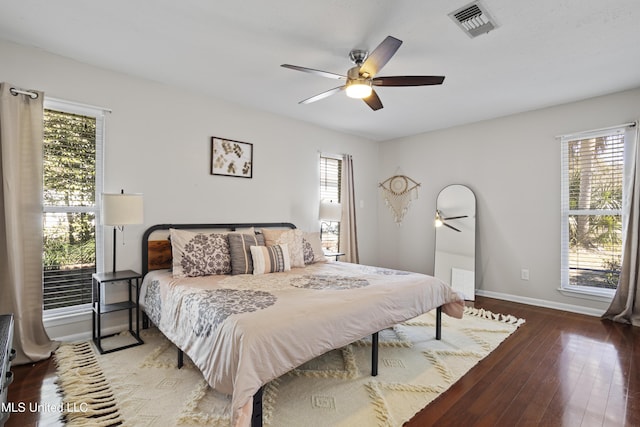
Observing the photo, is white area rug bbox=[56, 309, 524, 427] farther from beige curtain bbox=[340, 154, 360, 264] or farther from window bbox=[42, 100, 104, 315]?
beige curtain bbox=[340, 154, 360, 264]

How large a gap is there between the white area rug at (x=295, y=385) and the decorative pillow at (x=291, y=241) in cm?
110

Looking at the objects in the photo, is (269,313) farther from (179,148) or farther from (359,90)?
(179,148)

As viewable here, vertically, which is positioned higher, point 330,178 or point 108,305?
point 330,178

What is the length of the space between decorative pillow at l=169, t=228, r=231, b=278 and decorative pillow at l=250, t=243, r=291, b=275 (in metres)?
0.27

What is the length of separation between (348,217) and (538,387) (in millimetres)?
3297

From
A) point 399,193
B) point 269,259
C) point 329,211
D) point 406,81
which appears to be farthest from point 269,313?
point 399,193

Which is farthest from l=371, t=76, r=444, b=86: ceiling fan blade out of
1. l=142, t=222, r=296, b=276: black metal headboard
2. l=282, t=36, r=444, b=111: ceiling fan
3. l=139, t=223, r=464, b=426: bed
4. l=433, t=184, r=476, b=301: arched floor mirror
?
l=433, t=184, r=476, b=301: arched floor mirror

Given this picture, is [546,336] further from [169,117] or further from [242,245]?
[169,117]

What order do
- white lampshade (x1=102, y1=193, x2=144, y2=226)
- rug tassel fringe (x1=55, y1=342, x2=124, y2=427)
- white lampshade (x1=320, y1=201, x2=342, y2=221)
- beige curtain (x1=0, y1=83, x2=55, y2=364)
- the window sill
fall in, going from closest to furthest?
rug tassel fringe (x1=55, y1=342, x2=124, y2=427), beige curtain (x1=0, y1=83, x2=55, y2=364), white lampshade (x1=102, y1=193, x2=144, y2=226), the window sill, white lampshade (x1=320, y1=201, x2=342, y2=221)

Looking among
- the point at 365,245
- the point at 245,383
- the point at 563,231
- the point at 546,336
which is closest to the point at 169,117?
the point at 245,383

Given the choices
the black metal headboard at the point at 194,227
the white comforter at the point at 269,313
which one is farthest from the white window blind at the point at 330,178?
the white comforter at the point at 269,313

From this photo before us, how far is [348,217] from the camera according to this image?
5.10 meters

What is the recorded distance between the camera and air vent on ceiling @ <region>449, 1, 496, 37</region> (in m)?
2.10

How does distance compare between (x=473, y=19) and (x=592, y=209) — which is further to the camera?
(x=592, y=209)
